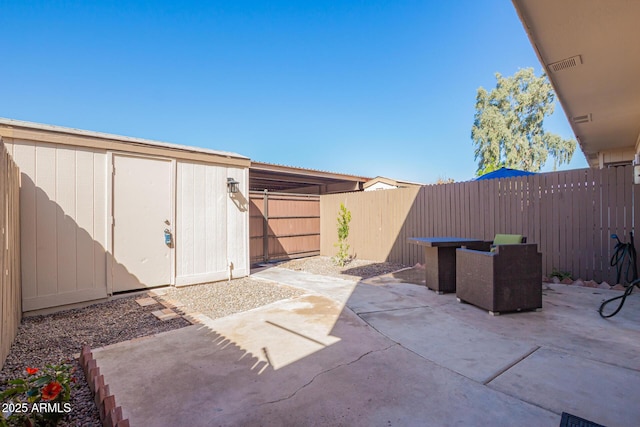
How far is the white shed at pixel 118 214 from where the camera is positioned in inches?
151

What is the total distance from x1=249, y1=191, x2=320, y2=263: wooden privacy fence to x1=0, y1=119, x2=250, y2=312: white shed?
195 cm

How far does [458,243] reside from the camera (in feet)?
14.8

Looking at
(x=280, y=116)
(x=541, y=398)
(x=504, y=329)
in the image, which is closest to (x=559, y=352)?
(x=504, y=329)

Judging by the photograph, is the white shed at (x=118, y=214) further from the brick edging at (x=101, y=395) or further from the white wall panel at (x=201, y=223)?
the brick edging at (x=101, y=395)

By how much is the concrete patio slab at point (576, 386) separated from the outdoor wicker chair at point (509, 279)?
3.71ft

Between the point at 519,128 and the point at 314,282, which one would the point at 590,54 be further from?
the point at 519,128

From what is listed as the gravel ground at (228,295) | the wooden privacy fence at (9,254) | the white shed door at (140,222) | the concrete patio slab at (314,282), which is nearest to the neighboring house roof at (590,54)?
the concrete patio slab at (314,282)

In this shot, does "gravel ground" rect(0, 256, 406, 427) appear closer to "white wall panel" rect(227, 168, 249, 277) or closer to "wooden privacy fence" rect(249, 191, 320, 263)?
"white wall panel" rect(227, 168, 249, 277)

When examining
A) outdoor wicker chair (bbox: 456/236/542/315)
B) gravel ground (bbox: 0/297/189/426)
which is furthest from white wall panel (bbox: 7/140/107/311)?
outdoor wicker chair (bbox: 456/236/542/315)

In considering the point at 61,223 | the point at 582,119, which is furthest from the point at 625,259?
the point at 61,223

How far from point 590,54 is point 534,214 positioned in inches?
121

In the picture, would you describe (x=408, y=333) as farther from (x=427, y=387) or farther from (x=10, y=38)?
(x=10, y=38)

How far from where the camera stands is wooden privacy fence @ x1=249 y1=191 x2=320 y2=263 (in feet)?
26.6

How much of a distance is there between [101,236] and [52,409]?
11.4 ft
